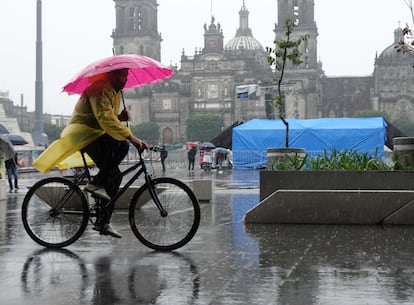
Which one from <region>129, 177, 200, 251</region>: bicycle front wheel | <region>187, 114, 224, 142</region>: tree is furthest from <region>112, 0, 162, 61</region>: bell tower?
<region>129, 177, 200, 251</region>: bicycle front wheel

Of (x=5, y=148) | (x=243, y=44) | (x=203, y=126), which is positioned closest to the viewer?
(x=5, y=148)

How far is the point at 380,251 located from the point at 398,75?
303 ft

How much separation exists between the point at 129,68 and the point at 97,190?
96 cm

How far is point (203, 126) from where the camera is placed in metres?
82.8

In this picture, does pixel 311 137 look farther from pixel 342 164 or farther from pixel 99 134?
pixel 99 134

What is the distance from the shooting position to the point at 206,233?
589cm

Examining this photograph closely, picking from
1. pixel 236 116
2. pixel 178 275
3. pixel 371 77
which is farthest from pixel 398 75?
pixel 178 275

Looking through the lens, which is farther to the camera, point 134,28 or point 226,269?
point 134,28

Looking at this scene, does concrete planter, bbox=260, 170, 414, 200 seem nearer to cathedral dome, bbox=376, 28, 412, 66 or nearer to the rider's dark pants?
the rider's dark pants

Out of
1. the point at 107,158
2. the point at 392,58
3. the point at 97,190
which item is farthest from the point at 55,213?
the point at 392,58

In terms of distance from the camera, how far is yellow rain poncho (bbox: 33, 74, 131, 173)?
16.3ft

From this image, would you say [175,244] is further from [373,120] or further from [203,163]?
[203,163]

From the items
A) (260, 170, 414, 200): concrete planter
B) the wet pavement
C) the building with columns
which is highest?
the building with columns

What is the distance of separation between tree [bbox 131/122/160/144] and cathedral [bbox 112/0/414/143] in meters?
2.62
